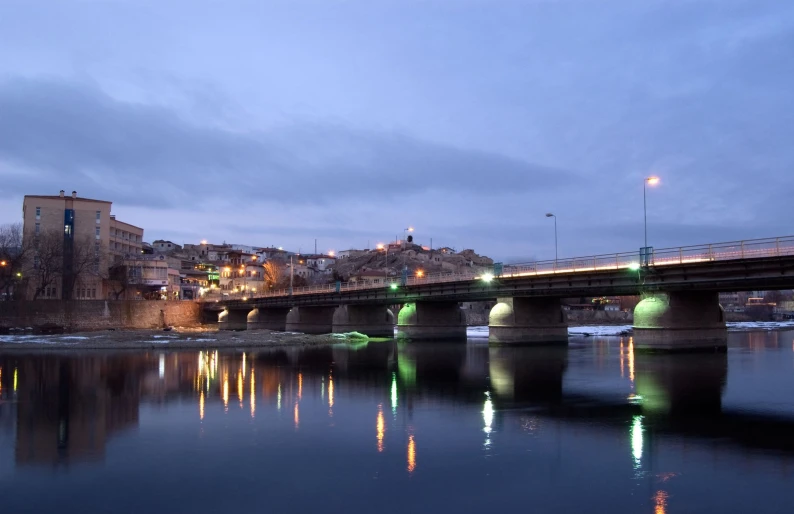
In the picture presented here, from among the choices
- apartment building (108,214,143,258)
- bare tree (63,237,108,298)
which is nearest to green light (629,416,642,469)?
bare tree (63,237,108,298)

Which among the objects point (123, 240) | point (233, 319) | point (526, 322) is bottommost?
point (233, 319)

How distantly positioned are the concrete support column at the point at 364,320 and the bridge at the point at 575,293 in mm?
148

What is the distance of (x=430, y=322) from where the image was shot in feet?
260

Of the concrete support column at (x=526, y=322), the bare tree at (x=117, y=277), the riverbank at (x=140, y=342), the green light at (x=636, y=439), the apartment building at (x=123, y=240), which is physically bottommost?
the riverbank at (x=140, y=342)

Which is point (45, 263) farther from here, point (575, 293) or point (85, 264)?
point (575, 293)

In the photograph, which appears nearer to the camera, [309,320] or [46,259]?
[309,320]

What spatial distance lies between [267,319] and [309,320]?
49.6 feet

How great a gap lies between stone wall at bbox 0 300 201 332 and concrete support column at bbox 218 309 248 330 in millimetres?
6885

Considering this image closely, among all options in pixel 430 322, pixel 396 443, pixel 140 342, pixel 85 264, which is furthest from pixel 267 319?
pixel 396 443

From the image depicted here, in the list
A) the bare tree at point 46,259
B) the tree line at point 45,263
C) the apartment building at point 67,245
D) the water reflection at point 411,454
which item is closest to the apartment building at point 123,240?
the apartment building at point 67,245

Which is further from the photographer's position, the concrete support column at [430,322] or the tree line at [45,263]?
the tree line at [45,263]

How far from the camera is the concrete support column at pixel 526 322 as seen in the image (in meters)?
63.4

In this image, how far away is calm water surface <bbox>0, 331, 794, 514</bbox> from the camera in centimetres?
1277

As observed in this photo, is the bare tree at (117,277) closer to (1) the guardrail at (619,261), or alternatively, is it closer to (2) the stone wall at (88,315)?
(2) the stone wall at (88,315)
